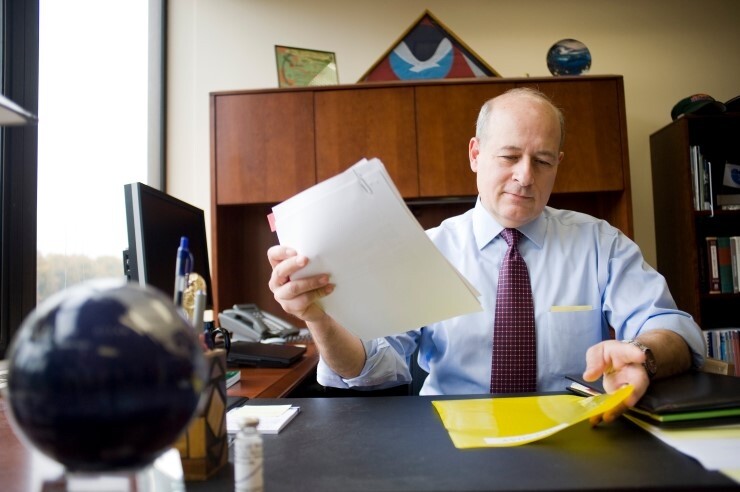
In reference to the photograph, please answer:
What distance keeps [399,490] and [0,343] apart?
1655 millimetres

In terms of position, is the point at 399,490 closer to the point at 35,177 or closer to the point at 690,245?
the point at 35,177

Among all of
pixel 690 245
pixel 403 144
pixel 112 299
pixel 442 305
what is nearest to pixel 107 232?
pixel 403 144

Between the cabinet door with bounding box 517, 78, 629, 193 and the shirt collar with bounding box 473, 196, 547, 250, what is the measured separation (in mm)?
1236

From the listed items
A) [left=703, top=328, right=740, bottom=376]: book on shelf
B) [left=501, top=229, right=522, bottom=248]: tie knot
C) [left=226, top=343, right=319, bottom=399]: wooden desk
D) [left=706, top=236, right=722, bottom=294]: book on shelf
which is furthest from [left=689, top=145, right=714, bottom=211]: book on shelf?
[left=226, top=343, right=319, bottom=399]: wooden desk

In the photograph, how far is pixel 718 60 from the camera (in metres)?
2.89

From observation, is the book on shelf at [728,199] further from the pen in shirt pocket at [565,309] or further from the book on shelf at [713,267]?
the pen in shirt pocket at [565,309]

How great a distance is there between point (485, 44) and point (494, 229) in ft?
6.28

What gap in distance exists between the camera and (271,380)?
135cm

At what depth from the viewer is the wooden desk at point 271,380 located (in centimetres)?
120

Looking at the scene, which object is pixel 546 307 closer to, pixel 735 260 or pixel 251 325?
pixel 251 325

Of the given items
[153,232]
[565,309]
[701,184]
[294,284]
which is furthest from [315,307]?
[701,184]

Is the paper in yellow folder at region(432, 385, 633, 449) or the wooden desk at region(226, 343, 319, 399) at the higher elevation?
the paper in yellow folder at region(432, 385, 633, 449)

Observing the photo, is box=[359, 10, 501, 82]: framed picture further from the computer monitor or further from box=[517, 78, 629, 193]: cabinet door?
the computer monitor

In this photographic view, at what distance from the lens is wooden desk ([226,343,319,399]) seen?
1.20 m
